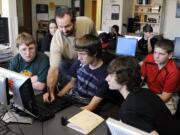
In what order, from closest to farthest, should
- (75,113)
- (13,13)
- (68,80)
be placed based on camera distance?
(75,113)
(68,80)
(13,13)

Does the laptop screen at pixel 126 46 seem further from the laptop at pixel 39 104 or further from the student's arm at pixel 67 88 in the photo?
the laptop at pixel 39 104

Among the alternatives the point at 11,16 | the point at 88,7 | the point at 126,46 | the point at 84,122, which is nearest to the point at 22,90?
the point at 84,122

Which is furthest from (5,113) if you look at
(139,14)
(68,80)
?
(139,14)

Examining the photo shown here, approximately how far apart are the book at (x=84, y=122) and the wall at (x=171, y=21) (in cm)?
540

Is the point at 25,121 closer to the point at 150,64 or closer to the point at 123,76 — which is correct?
the point at 123,76

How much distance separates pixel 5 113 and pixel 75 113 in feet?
1.57

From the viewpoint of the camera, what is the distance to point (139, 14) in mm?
6711

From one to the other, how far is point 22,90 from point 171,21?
574cm

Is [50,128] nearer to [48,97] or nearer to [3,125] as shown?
[3,125]

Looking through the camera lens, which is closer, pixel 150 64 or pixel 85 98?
pixel 85 98

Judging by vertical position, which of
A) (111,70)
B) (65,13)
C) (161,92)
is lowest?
(161,92)

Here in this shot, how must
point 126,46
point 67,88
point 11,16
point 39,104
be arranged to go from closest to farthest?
point 39,104 < point 67,88 < point 11,16 < point 126,46

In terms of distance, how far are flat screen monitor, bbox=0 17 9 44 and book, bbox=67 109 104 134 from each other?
1.93 m

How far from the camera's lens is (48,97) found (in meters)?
1.83
